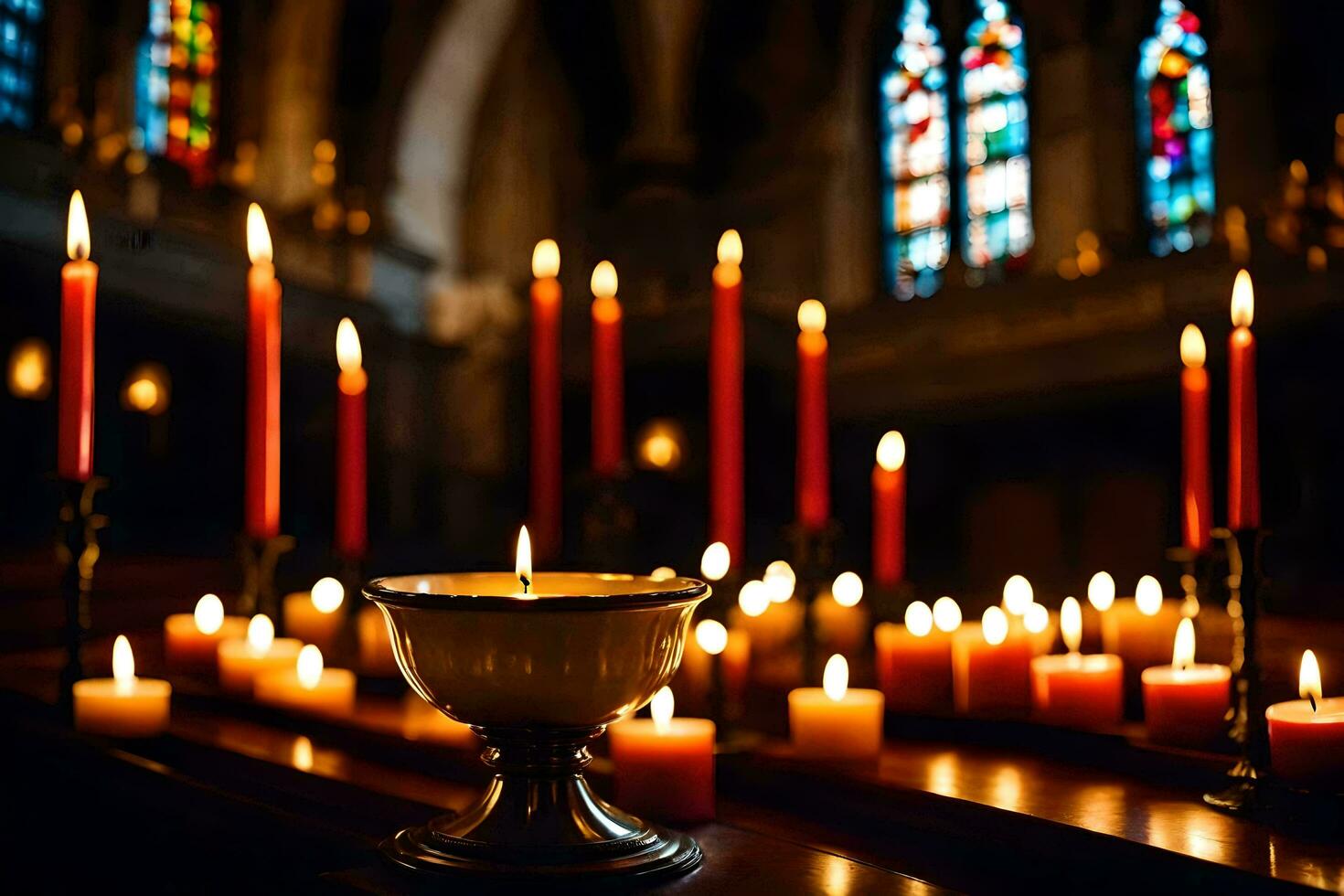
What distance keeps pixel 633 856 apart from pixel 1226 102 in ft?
20.7

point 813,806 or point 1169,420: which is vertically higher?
point 1169,420

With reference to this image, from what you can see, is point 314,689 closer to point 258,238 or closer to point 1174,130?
point 258,238

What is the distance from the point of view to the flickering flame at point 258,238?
5.95ft

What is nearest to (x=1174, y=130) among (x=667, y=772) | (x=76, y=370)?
(x=76, y=370)

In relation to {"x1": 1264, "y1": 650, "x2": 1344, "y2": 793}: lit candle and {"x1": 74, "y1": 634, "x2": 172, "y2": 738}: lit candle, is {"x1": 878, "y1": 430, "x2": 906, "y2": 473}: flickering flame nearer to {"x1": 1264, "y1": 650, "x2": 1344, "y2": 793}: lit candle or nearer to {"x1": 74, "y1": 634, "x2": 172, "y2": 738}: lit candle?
{"x1": 1264, "y1": 650, "x2": 1344, "y2": 793}: lit candle

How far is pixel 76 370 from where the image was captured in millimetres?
1719

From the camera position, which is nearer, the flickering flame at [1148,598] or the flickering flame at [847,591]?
the flickering flame at [1148,598]

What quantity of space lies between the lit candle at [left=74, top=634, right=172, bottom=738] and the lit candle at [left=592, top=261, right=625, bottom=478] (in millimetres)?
702

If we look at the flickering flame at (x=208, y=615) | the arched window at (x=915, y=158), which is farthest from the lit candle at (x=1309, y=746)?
the arched window at (x=915, y=158)

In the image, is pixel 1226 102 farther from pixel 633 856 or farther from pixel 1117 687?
pixel 633 856

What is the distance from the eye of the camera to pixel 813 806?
1.28m

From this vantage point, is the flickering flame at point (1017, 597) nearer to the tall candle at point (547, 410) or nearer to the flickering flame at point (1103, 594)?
the flickering flame at point (1103, 594)

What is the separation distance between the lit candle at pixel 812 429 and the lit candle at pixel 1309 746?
2.24ft

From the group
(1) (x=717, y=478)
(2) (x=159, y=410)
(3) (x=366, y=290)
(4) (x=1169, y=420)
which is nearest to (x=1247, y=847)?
(1) (x=717, y=478)
